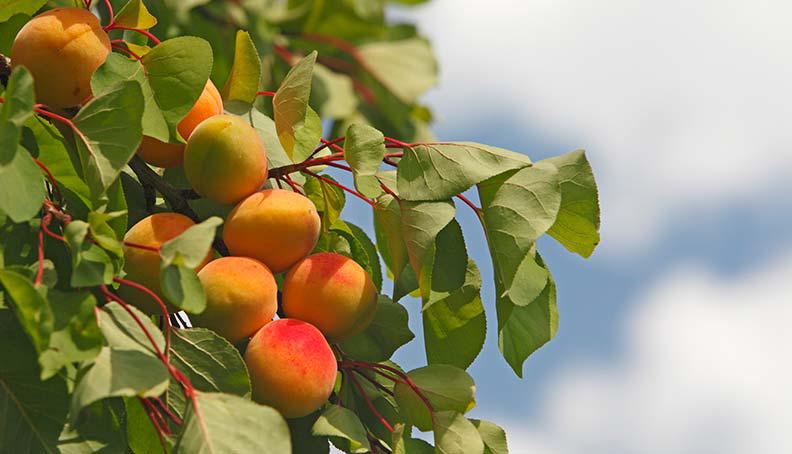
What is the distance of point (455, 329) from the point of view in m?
0.93

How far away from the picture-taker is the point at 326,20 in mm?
2592

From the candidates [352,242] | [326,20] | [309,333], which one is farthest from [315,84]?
[309,333]

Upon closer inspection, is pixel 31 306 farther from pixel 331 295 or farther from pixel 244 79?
pixel 244 79

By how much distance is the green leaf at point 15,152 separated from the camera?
0.65 metres

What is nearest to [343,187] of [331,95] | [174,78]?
[174,78]

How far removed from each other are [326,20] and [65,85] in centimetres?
183

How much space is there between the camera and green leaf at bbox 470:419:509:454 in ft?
2.81

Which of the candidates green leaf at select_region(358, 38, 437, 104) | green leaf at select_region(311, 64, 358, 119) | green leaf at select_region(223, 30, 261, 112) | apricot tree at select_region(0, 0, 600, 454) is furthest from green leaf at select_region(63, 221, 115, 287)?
green leaf at select_region(358, 38, 437, 104)

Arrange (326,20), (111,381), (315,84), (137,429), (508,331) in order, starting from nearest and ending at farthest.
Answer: (111,381) < (137,429) < (508,331) < (315,84) < (326,20)

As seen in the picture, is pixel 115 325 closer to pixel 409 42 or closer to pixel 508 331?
pixel 508 331

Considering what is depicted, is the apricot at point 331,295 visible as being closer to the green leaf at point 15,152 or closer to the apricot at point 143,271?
the apricot at point 143,271

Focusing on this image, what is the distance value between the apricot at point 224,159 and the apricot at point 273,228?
0.06ft

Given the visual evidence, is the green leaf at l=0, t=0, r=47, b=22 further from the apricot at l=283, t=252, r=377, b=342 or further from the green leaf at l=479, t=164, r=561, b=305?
the green leaf at l=479, t=164, r=561, b=305

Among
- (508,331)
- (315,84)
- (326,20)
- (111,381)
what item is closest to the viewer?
(111,381)
